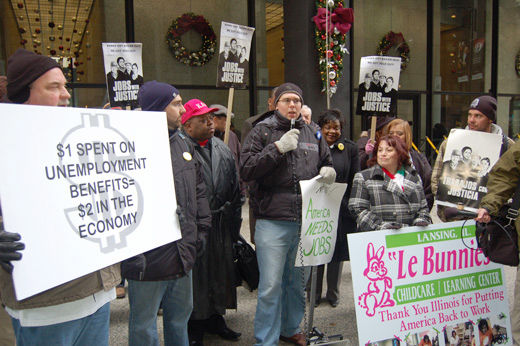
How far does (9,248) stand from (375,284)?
7.82ft

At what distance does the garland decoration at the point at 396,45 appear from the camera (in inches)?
466

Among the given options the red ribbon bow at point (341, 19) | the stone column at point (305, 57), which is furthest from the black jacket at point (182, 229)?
the stone column at point (305, 57)

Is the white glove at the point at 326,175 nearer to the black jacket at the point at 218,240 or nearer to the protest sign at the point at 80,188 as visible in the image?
the black jacket at the point at 218,240

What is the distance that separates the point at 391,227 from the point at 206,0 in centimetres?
823

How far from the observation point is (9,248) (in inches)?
57.8

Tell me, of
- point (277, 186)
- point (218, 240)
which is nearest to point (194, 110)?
point (277, 186)

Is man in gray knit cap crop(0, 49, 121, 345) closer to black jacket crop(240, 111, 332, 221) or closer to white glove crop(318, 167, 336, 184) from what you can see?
black jacket crop(240, 111, 332, 221)

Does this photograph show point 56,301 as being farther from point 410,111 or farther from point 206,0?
point 410,111

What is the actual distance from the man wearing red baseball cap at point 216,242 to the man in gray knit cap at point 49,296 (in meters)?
1.67

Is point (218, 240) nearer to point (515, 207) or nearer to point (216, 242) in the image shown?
point (216, 242)

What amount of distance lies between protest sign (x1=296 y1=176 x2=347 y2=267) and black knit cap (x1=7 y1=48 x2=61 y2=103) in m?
1.98

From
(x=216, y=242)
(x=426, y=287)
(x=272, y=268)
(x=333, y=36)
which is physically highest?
(x=333, y=36)

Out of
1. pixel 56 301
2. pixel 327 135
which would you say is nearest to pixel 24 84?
pixel 56 301

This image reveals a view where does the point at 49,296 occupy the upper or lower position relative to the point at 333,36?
lower
